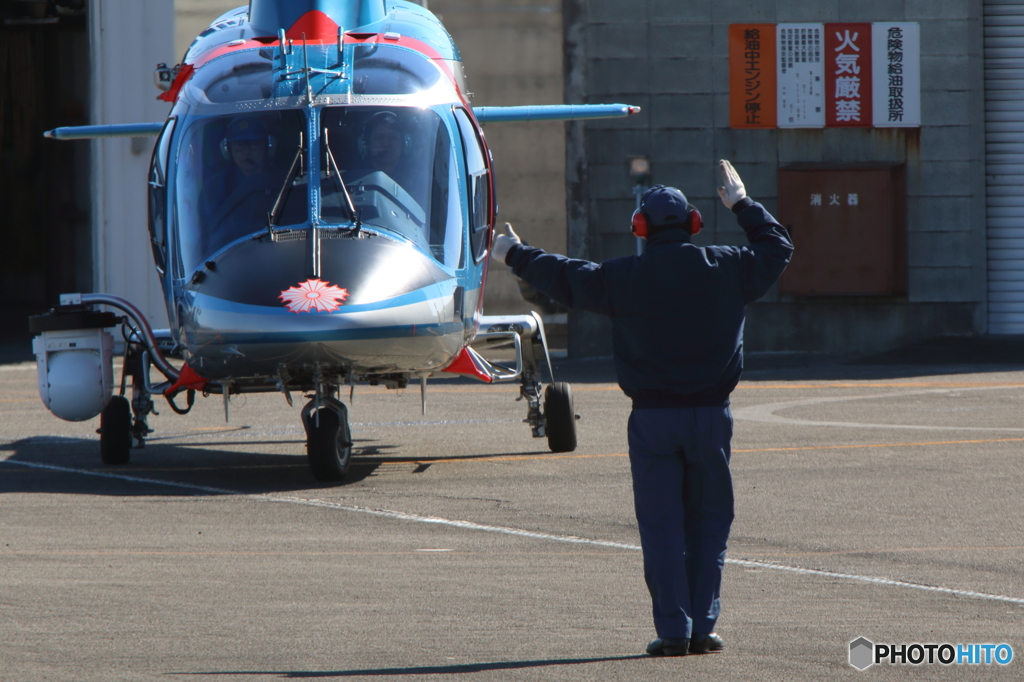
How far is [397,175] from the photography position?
35.0 ft

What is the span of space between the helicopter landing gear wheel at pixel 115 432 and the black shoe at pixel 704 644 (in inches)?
290

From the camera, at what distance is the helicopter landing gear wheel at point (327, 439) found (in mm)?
10430

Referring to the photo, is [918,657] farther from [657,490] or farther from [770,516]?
[770,516]

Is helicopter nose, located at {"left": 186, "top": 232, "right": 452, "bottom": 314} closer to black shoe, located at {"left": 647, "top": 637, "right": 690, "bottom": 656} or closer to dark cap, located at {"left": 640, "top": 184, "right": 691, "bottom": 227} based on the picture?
dark cap, located at {"left": 640, "top": 184, "right": 691, "bottom": 227}

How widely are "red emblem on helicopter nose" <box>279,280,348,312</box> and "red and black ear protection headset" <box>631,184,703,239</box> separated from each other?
3.80 m

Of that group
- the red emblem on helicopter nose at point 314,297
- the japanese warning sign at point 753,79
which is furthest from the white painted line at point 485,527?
the japanese warning sign at point 753,79

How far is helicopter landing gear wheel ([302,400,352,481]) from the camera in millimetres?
10430

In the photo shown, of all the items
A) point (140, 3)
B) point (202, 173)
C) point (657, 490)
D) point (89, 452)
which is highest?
point (140, 3)

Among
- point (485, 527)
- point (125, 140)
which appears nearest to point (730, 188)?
point (485, 527)

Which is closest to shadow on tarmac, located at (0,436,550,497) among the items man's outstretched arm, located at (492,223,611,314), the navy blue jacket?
man's outstretched arm, located at (492,223,611,314)

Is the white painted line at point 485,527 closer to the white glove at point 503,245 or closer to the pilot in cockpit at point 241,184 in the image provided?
the pilot in cockpit at point 241,184

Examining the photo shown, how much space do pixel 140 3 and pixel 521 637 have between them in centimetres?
2093

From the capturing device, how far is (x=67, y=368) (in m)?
11.7

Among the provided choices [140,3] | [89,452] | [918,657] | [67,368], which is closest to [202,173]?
[67,368]
